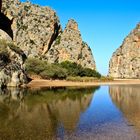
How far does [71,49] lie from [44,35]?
14.9 m

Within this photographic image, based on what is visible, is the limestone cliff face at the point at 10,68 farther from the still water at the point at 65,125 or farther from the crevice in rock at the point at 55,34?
the crevice in rock at the point at 55,34

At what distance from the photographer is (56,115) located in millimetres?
36031

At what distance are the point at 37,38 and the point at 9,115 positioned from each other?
138m

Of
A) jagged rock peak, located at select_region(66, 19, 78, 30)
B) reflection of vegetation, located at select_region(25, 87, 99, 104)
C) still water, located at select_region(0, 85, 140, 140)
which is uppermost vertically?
jagged rock peak, located at select_region(66, 19, 78, 30)

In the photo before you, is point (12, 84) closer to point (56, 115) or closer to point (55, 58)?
point (56, 115)

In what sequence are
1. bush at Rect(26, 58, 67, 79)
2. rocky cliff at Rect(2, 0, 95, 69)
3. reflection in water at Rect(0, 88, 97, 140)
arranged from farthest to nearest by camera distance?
rocky cliff at Rect(2, 0, 95, 69) → bush at Rect(26, 58, 67, 79) → reflection in water at Rect(0, 88, 97, 140)

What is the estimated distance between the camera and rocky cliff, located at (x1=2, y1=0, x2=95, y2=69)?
167 m

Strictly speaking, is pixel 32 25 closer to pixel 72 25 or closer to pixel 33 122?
pixel 72 25

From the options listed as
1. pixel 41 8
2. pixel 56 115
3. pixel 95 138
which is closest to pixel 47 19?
pixel 41 8

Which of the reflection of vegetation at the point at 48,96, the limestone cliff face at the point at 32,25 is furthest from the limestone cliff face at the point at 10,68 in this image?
the limestone cliff face at the point at 32,25

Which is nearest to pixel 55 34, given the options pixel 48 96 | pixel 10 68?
pixel 10 68

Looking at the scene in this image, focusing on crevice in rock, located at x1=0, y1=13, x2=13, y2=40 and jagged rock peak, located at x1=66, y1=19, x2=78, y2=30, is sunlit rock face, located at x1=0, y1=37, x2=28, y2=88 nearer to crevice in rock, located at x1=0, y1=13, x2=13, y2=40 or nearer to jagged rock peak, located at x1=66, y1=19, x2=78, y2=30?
crevice in rock, located at x1=0, y1=13, x2=13, y2=40

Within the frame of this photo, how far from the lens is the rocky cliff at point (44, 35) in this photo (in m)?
167

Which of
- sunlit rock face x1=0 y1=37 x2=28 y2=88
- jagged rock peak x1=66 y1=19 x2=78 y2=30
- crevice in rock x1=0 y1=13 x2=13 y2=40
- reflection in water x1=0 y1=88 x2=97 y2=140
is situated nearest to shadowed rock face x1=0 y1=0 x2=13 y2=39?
crevice in rock x1=0 y1=13 x2=13 y2=40
